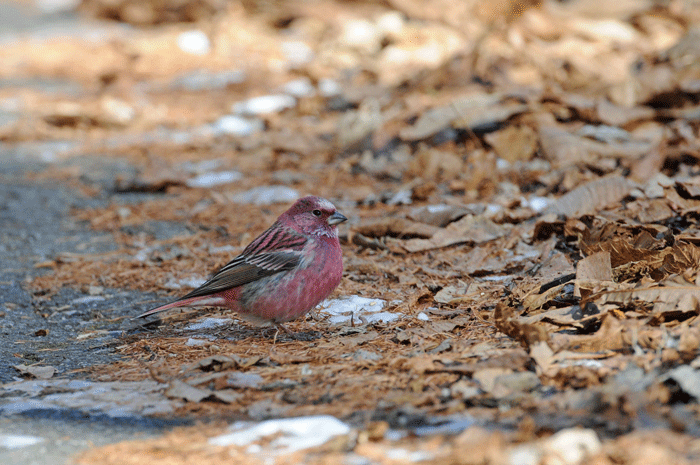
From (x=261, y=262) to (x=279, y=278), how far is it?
16 cm

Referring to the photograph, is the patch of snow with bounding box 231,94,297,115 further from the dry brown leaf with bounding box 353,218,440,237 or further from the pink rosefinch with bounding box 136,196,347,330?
the pink rosefinch with bounding box 136,196,347,330

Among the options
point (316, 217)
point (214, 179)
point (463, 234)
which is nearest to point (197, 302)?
point (316, 217)

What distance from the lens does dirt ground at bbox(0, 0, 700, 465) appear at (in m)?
2.45

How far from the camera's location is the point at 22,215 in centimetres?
606

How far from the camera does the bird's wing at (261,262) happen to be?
12.1 ft

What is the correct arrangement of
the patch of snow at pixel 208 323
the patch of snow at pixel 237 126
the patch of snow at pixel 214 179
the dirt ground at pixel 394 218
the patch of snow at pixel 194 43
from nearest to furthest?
the dirt ground at pixel 394 218, the patch of snow at pixel 208 323, the patch of snow at pixel 214 179, the patch of snow at pixel 237 126, the patch of snow at pixel 194 43

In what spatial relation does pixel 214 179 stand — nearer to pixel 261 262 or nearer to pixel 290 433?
pixel 261 262

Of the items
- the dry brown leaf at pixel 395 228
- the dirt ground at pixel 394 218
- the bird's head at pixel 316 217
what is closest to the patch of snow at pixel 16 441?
the dirt ground at pixel 394 218

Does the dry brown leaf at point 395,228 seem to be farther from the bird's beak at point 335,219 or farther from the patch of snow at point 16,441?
the patch of snow at point 16,441

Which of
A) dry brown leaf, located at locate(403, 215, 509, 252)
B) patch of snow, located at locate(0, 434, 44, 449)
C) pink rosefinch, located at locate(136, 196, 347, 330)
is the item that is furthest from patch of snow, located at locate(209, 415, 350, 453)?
dry brown leaf, located at locate(403, 215, 509, 252)

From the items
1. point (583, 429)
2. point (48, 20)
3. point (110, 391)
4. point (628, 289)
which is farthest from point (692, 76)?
point (48, 20)

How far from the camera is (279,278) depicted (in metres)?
3.68

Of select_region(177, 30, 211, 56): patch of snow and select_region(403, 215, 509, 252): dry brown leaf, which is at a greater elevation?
select_region(177, 30, 211, 56): patch of snow

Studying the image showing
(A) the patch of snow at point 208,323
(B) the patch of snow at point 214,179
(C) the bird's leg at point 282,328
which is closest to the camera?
(C) the bird's leg at point 282,328
